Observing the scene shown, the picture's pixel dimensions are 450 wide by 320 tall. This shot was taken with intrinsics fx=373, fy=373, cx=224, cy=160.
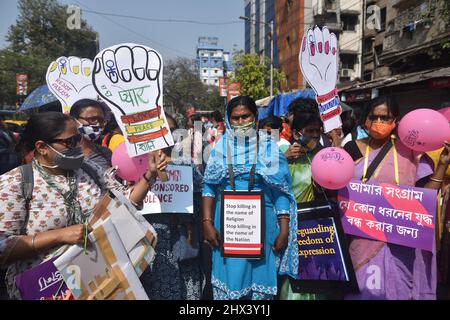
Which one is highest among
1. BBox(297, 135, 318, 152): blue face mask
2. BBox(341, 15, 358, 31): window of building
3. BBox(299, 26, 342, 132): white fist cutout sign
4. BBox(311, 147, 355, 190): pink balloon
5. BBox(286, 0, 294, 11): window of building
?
BBox(286, 0, 294, 11): window of building

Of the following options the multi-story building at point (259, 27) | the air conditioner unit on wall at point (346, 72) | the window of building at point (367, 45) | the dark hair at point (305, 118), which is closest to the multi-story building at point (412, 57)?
the window of building at point (367, 45)

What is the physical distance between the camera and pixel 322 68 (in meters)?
2.94

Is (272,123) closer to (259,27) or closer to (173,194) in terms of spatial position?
(173,194)

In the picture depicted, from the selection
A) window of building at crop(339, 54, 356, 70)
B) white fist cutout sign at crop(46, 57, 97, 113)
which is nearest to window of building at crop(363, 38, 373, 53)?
window of building at crop(339, 54, 356, 70)

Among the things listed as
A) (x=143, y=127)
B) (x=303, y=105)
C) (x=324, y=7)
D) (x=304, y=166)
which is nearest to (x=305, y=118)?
(x=303, y=105)

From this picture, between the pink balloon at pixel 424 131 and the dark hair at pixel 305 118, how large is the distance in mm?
577

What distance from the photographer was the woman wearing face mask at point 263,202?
7.83ft

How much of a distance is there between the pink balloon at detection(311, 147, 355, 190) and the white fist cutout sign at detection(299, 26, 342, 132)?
1.93 ft

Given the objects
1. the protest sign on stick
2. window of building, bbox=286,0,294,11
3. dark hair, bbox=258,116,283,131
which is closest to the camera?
the protest sign on stick

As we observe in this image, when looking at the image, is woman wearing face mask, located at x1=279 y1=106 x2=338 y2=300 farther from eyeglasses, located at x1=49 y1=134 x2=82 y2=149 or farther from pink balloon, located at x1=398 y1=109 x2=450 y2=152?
eyeglasses, located at x1=49 y1=134 x2=82 y2=149

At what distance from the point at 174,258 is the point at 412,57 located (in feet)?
52.5

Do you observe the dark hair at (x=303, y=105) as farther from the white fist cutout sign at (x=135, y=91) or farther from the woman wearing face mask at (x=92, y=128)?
the woman wearing face mask at (x=92, y=128)

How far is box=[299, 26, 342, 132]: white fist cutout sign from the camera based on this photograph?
9.50 ft

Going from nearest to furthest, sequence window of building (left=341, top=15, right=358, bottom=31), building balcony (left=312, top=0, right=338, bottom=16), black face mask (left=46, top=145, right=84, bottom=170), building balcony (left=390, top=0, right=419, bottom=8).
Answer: black face mask (left=46, top=145, right=84, bottom=170), building balcony (left=390, top=0, right=419, bottom=8), building balcony (left=312, top=0, right=338, bottom=16), window of building (left=341, top=15, right=358, bottom=31)
